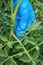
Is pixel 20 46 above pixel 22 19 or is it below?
below

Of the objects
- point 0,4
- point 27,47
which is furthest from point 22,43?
point 0,4

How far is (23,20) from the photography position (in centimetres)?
141

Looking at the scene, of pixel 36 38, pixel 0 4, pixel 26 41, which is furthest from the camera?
pixel 0 4

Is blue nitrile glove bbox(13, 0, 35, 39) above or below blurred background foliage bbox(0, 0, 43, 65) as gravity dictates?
above

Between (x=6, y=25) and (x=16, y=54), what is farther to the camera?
(x=6, y=25)

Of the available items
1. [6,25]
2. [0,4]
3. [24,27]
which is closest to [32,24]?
[24,27]

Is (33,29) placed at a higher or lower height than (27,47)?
higher

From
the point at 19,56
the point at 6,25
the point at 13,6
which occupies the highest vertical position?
the point at 13,6

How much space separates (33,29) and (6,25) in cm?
18

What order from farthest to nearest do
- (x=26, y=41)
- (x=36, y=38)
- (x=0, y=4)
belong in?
(x=0, y=4) < (x=36, y=38) < (x=26, y=41)

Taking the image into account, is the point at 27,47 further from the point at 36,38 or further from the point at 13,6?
the point at 13,6

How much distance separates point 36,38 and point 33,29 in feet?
0.29

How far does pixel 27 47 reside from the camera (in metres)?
1.40

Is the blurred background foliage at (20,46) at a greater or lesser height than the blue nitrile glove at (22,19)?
lesser
